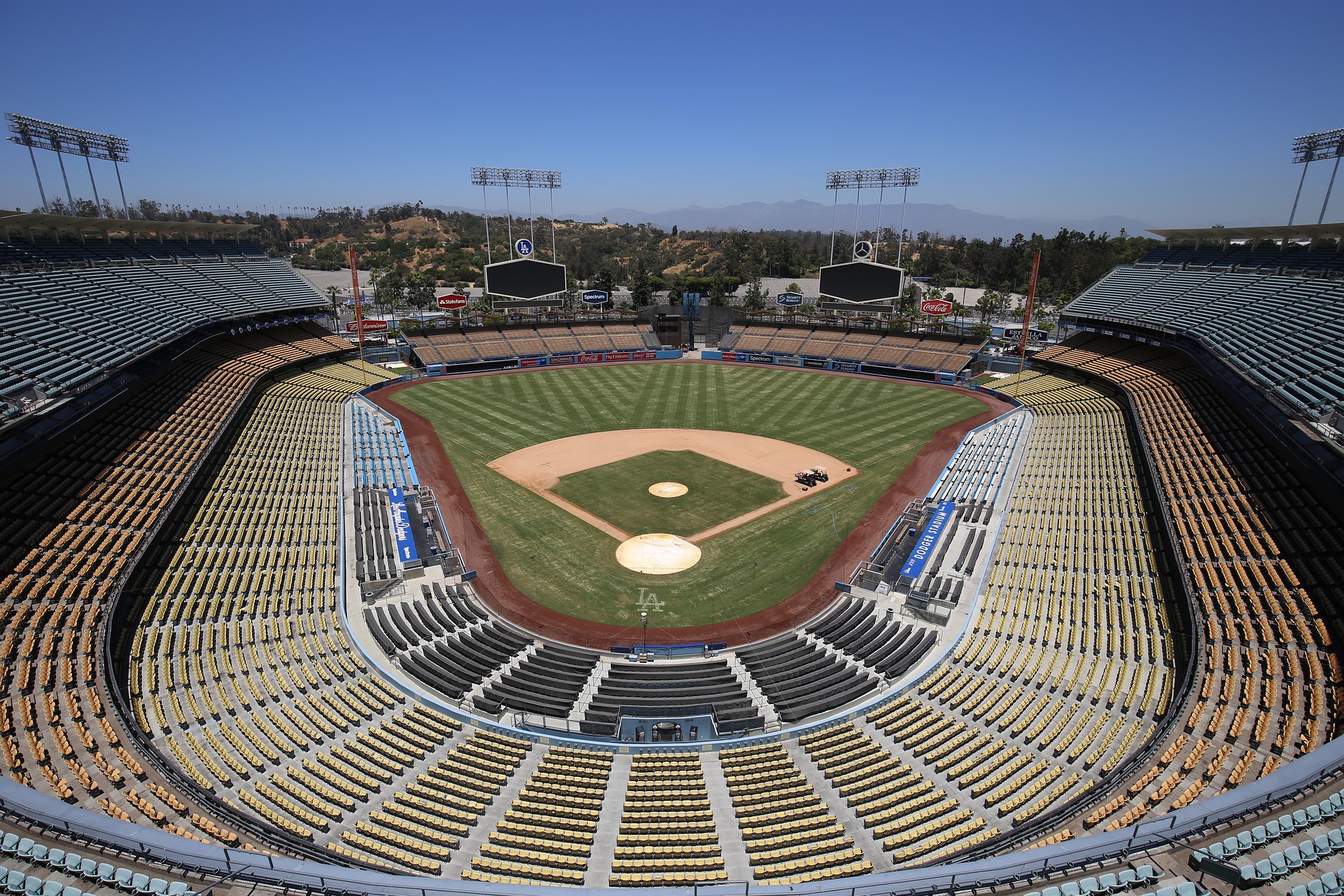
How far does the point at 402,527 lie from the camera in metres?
35.9

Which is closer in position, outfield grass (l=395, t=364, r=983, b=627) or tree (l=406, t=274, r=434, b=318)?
outfield grass (l=395, t=364, r=983, b=627)

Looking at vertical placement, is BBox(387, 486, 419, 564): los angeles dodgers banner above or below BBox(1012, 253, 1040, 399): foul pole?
below

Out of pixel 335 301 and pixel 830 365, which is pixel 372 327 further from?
pixel 830 365

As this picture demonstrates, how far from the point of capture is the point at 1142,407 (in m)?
46.8

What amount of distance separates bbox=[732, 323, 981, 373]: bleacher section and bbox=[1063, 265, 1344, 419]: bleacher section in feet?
41.1

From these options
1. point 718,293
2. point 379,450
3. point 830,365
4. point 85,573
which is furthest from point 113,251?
point 718,293

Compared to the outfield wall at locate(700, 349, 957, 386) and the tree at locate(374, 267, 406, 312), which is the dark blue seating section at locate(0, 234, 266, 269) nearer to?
the tree at locate(374, 267, 406, 312)

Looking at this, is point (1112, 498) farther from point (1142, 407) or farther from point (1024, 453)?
point (1142, 407)

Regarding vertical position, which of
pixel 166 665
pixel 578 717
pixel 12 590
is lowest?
pixel 578 717

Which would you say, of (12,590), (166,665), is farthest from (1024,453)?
(12,590)

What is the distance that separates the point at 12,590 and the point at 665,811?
24.8 metres

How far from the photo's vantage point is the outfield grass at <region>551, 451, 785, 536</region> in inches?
1547

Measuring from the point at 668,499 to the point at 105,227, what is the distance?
59.0m

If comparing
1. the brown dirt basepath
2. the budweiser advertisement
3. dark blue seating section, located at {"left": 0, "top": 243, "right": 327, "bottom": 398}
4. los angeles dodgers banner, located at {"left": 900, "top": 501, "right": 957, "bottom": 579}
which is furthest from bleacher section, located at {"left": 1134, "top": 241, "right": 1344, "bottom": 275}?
the budweiser advertisement
